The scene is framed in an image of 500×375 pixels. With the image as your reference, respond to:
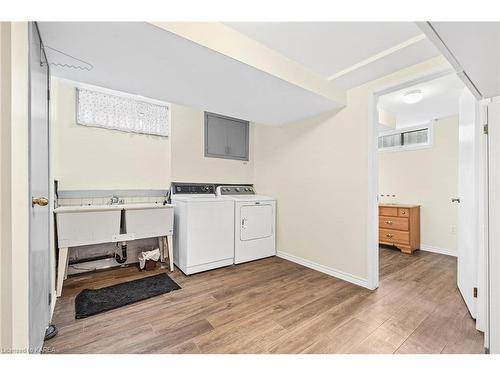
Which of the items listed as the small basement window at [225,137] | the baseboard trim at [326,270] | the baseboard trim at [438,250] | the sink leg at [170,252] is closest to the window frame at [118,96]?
the small basement window at [225,137]

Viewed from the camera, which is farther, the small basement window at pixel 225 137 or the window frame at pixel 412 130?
the window frame at pixel 412 130

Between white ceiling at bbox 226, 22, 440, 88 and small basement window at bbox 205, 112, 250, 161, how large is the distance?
1.73 metres

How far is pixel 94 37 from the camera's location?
4.44ft

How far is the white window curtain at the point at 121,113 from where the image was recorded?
2619 mm

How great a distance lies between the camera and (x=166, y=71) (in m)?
1.77

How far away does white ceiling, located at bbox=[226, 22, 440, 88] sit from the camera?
5.19ft

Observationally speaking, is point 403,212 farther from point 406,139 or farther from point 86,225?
point 86,225

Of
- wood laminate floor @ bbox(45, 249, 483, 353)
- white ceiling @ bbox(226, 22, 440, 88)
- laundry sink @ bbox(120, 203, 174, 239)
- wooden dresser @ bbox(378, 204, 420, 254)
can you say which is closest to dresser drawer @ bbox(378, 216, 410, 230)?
wooden dresser @ bbox(378, 204, 420, 254)

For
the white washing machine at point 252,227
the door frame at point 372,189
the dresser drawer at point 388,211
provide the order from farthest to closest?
the dresser drawer at point 388,211
the white washing machine at point 252,227
the door frame at point 372,189

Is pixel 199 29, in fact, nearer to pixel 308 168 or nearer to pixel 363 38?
pixel 363 38

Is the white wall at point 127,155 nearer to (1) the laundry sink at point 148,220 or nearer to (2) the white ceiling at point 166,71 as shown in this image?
(1) the laundry sink at point 148,220

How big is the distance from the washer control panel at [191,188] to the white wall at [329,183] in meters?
0.98

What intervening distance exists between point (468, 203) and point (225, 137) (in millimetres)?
2975

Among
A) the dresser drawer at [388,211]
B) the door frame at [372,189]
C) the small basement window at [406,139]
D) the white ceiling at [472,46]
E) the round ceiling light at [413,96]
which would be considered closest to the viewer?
the white ceiling at [472,46]
